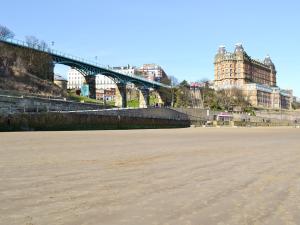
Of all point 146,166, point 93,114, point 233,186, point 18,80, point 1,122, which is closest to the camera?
point 233,186

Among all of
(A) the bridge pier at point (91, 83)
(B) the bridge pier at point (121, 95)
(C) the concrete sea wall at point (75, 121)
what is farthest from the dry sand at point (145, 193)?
(B) the bridge pier at point (121, 95)

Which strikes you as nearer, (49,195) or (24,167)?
(49,195)

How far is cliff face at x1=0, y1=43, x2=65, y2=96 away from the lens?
92.9 meters

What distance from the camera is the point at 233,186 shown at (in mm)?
12570

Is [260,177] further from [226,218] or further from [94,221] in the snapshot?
[94,221]

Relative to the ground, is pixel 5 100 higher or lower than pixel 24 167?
higher

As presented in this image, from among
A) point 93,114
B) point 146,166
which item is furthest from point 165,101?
point 146,166

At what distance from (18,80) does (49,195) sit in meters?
88.3

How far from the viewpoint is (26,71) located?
326ft

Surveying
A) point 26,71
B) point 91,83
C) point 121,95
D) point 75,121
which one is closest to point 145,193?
point 75,121

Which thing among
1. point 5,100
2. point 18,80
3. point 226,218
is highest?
point 18,80

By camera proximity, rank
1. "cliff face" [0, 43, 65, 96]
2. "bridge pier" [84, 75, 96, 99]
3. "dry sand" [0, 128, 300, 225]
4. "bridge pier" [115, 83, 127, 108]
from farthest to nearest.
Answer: "bridge pier" [115, 83, 127, 108], "bridge pier" [84, 75, 96, 99], "cliff face" [0, 43, 65, 96], "dry sand" [0, 128, 300, 225]

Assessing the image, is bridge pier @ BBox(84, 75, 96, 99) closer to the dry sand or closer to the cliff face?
the cliff face

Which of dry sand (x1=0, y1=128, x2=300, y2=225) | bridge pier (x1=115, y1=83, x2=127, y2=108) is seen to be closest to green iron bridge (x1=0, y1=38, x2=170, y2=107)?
bridge pier (x1=115, y1=83, x2=127, y2=108)
